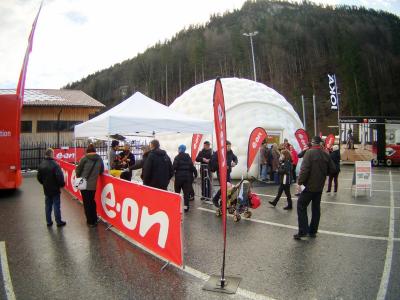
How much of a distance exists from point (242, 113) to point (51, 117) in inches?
737

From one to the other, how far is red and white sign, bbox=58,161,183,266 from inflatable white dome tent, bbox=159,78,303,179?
8.09m

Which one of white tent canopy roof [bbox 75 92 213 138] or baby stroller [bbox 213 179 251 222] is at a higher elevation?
white tent canopy roof [bbox 75 92 213 138]

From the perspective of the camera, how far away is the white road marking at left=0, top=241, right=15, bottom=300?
151 inches

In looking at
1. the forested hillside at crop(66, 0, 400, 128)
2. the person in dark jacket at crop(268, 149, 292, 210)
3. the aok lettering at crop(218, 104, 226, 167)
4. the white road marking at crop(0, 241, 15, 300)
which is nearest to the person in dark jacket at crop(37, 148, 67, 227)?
the white road marking at crop(0, 241, 15, 300)

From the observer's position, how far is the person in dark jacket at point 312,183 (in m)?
5.93

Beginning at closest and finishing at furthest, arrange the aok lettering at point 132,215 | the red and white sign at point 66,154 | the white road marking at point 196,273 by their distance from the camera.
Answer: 1. the white road marking at point 196,273
2. the aok lettering at point 132,215
3. the red and white sign at point 66,154

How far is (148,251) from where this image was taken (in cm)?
520

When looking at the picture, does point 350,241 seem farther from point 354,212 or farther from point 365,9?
point 365,9

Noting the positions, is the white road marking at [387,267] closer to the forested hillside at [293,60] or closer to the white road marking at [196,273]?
the white road marking at [196,273]

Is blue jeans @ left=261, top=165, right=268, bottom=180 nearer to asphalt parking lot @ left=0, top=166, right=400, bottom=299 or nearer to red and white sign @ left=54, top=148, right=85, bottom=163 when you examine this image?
asphalt parking lot @ left=0, top=166, right=400, bottom=299

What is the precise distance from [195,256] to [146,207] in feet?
3.43

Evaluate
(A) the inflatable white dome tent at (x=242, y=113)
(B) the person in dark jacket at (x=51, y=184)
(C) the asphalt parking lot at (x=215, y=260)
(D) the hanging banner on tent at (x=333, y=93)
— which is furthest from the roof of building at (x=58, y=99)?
(B) the person in dark jacket at (x=51, y=184)

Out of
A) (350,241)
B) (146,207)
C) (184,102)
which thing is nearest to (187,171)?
(146,207)

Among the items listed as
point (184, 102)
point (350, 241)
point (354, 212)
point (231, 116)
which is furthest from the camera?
point (184, 102)
